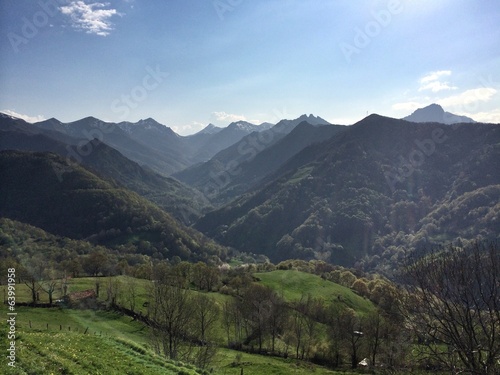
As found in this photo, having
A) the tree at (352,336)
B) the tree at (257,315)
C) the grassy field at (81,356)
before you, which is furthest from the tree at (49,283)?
the tree at (352,336)

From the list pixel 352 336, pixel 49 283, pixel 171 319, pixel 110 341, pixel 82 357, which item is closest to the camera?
pixel 82 357

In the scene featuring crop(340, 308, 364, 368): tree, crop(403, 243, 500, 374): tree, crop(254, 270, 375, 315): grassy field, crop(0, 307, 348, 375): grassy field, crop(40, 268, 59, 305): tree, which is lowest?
crop(254, 270, 375, 315): grassy field

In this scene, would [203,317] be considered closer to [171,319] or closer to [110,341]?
[171,319]

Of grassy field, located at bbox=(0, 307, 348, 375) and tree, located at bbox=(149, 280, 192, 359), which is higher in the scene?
grassy field, located at bbox=(0, 307, 348, 375)

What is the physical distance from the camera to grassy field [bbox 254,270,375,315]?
130m

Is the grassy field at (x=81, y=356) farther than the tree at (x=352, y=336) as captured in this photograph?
No

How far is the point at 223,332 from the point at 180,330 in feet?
118

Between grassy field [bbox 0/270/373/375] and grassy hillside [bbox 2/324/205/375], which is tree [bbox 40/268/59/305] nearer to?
→ grassy field [bbox 0/270/373/375]

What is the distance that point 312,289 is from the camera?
454ft

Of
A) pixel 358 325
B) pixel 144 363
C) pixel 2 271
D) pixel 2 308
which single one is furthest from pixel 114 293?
pixel 144 363

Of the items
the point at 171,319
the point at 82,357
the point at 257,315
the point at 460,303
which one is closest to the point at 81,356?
the point at 82,357

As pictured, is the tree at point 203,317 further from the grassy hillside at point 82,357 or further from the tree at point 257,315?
the grassy hillside at point 82,357

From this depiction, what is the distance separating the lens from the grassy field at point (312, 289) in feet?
428

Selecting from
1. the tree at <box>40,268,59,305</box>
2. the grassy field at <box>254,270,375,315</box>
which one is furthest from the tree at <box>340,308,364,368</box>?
the tree at <box>40,268,59,305</box>
